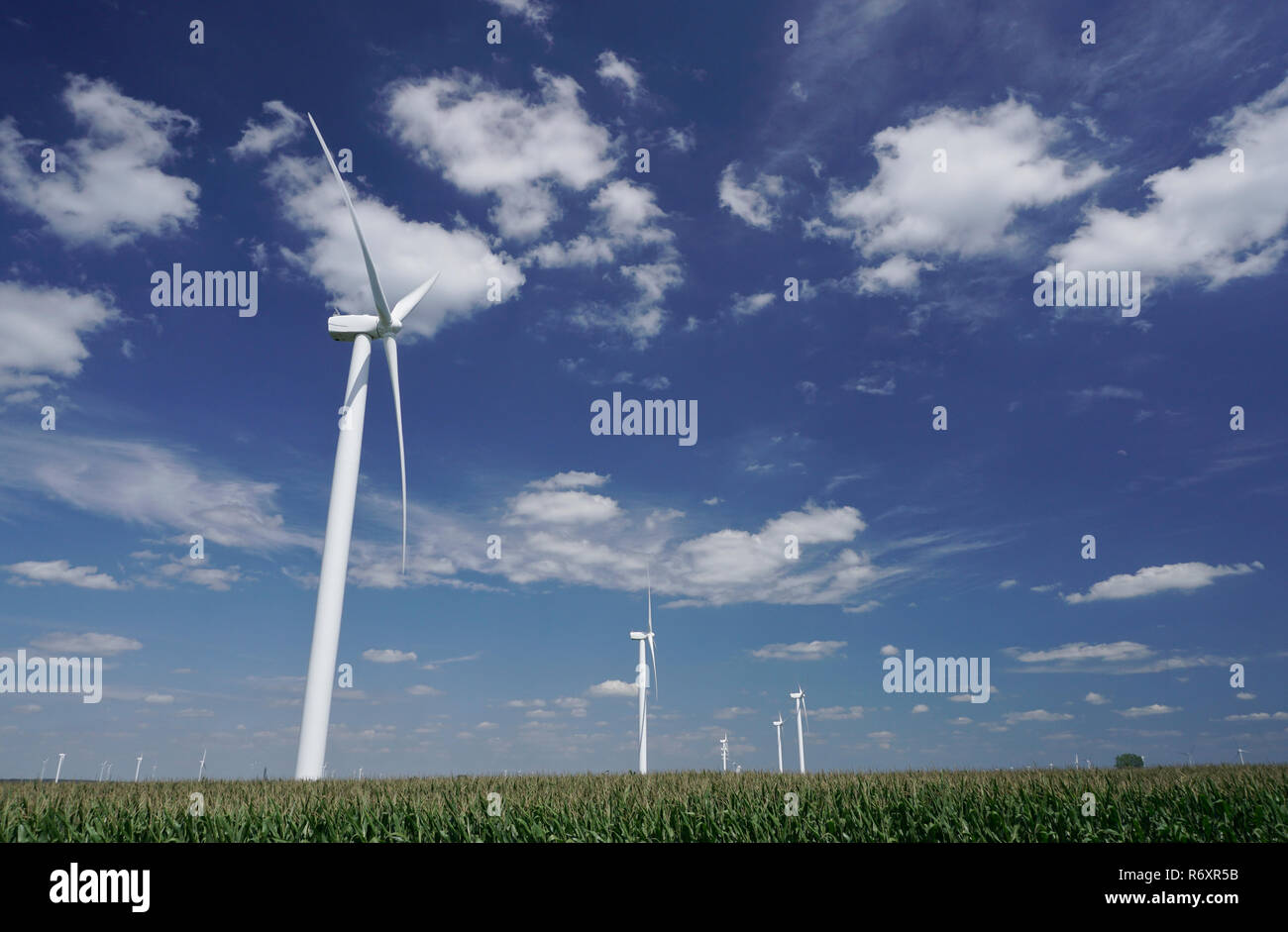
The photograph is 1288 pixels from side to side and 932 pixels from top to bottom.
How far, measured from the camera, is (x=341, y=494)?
33.6 metres

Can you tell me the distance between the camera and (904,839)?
1223cm

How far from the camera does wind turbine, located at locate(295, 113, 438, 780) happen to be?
29641mm

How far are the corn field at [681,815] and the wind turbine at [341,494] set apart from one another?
11256 millimetres

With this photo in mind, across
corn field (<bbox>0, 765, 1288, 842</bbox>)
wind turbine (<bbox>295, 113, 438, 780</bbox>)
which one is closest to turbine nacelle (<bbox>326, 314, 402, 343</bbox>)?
wind turbine (<bbox>295, 113, 438, 780</bbox>)

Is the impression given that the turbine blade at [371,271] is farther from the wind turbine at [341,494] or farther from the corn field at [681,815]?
the corn field at [681,815]

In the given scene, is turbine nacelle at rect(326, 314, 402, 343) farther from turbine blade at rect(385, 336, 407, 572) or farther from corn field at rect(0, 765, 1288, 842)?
corn field at rect(0, 765, 1288, 842)

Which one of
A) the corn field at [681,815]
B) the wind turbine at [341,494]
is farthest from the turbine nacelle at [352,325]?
the corn field at [681,815]

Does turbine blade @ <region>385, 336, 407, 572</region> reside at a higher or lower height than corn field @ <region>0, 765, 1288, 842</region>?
higher

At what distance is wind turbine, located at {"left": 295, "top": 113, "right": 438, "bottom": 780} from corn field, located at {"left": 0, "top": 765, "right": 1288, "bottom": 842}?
1126 centimetres

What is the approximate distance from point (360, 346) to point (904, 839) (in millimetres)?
33328

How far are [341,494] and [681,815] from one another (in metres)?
24.4

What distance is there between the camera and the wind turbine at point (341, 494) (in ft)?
97.2
